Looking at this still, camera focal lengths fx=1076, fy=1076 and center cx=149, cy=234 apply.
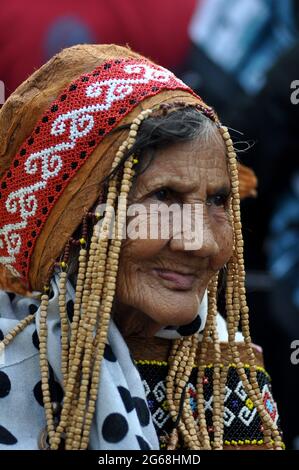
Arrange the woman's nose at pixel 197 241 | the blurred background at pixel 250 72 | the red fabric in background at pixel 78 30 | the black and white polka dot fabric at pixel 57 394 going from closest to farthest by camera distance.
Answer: the black and white polka dot fabric at pixel 57 394 → the woman's nose at pixel 197 241 → the blurred background at pixel 250 72 → the red fabric in background at pixel 78 30

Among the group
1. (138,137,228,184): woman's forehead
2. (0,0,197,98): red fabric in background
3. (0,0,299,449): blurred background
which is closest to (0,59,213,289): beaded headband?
(138,137,228,184): woman's forehead

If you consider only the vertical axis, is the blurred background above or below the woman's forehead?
below

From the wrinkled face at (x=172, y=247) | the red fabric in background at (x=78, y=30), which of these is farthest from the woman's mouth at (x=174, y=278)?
the red fabric in background at (x=78, y=30)

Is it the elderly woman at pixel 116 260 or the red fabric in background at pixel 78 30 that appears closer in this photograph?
the elderly woman at pixel 116 260

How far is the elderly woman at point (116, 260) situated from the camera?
122 inches

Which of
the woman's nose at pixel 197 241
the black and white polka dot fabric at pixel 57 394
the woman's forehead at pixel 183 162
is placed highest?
the woman's forehead at pixel 183 162

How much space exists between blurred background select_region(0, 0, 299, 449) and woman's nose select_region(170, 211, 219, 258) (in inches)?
97.6

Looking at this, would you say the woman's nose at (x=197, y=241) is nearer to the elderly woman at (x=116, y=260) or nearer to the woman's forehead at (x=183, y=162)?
the elderly woman at (x=116, y=260)

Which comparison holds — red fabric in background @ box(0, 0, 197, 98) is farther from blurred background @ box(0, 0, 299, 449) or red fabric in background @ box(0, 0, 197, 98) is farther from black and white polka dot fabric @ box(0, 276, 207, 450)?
black and white polka dot fabric @ box(0, 276, 207, 450)

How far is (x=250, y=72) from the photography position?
702 cm

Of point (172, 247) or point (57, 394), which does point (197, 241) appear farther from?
point (57, 394)

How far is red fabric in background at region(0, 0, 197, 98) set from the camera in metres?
6.80

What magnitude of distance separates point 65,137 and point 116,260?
16.4 inches

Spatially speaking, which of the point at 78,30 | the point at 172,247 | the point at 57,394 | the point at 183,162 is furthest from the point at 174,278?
the point at 78,30
